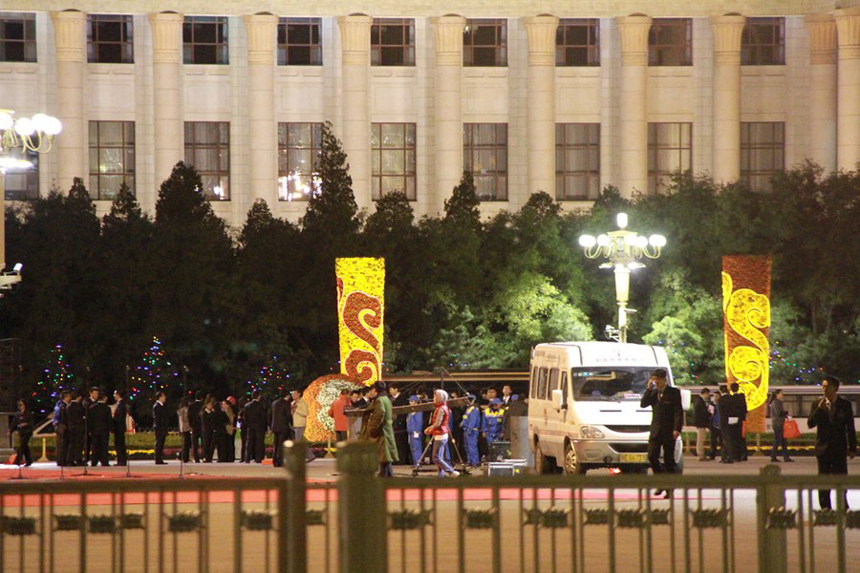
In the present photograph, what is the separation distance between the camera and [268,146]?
69562mm

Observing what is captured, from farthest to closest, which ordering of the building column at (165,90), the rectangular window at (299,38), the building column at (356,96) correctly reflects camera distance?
the rectangular window at (299,38) → the building column at (356,96) → the building column at (165,90)

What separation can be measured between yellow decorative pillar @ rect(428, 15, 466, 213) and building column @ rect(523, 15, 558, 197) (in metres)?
2.92

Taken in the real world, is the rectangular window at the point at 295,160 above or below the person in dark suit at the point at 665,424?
above

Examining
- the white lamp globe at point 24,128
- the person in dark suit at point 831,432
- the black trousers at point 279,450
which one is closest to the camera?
the person in dark suit at point 831,432

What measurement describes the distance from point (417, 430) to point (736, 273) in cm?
934

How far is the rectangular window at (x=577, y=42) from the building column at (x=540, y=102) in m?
2.09

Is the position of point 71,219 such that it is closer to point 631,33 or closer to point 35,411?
point 35,411

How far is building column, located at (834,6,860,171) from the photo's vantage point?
6719cm

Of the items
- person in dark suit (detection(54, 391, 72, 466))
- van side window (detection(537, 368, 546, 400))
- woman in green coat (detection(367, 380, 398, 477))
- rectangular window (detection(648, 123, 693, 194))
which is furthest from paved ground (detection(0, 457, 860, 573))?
rectangular window (detection(648, 123, 693, 194))

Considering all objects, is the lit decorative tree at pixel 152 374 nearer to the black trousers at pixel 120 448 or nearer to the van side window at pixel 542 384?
the black trousers at pixel 120 448

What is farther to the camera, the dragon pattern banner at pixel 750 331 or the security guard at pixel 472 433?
the dragon pattern banner at pixel 750 331

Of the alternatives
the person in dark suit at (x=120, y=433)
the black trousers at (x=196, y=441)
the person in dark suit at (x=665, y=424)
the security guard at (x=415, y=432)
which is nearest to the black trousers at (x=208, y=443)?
the black trousers at (x=196, y=441)

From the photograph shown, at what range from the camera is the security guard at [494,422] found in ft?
101

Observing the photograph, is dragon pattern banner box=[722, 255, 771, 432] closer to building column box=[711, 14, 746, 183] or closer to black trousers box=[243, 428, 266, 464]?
black trousers box=[243, 428, 266, 464]
